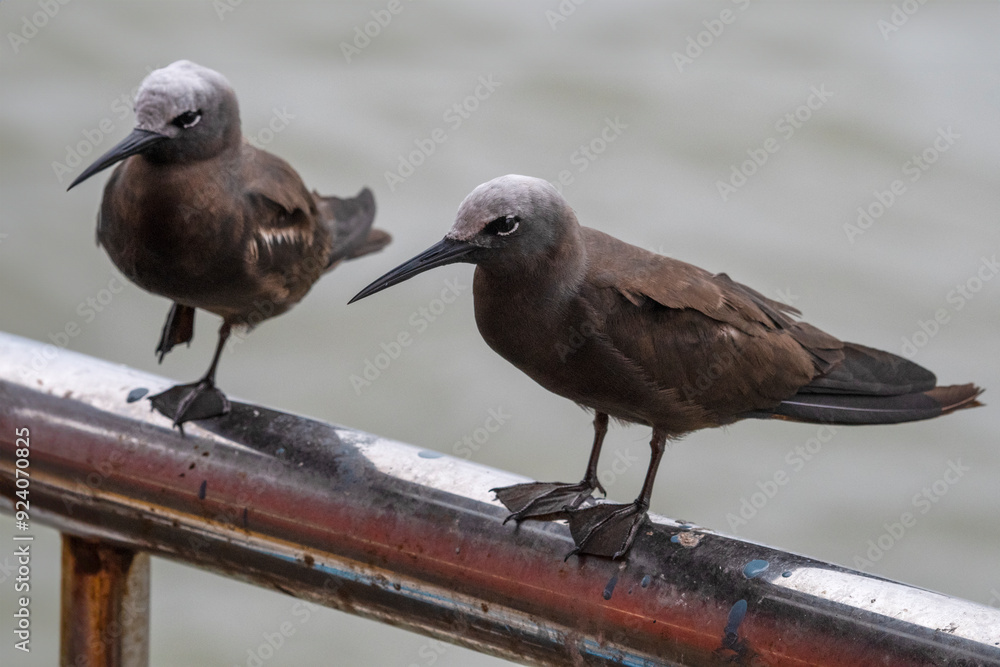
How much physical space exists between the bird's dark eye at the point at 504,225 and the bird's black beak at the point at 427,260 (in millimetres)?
38

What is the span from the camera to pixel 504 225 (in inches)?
69.0

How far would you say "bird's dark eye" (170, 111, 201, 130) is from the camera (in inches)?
85.5

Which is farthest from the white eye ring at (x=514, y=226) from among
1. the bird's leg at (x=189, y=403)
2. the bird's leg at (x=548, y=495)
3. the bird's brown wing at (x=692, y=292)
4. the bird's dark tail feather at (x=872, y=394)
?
the bird's dark tail feather at (x=872, y=394)

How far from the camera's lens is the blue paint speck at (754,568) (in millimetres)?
1363

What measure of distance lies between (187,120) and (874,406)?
4.21 ft

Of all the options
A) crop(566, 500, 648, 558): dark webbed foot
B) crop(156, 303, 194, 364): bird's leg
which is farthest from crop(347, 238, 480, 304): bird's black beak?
crop(156, 303, 194, 364): bird's leg

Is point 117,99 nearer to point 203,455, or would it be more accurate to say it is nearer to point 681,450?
point 681,450

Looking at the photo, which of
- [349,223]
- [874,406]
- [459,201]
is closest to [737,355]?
[874,406]

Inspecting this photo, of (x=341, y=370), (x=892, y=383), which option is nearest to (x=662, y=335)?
(x=892, y=383)

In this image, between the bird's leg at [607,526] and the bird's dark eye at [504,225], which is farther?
the bird's dark eye at [504,225]

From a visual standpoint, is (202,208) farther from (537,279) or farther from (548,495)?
(548,495)

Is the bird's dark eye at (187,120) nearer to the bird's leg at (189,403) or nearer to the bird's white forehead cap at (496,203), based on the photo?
the bird's leg at (189,403)

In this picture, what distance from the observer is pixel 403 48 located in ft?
19.4

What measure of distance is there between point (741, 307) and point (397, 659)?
2.77 metres
